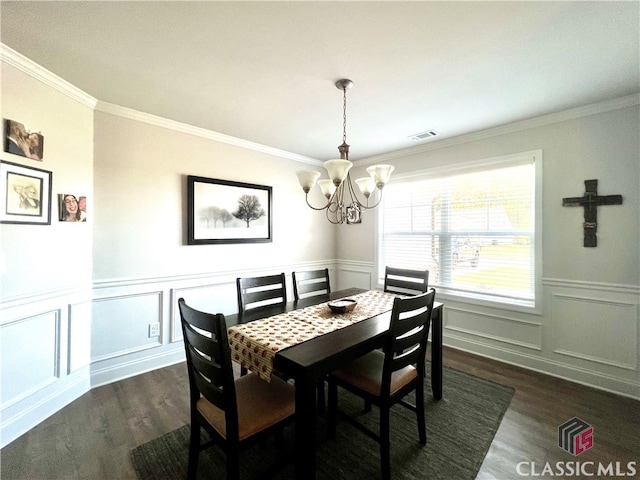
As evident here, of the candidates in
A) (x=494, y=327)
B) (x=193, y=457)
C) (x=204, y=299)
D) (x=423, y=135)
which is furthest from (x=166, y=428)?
(x=423, y=135)

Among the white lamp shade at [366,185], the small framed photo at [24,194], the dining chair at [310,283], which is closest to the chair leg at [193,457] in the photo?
the dining chair at [310,283]

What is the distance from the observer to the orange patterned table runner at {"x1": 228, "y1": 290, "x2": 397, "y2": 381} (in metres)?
1.47

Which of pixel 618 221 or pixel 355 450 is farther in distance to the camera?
pixel 618 221

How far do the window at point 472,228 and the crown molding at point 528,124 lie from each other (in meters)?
0.29

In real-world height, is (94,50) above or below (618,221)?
above

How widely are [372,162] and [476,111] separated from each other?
167 cm

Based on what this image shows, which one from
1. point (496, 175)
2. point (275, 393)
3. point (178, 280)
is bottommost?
point (275, 393)

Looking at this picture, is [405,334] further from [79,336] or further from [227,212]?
[79,336]

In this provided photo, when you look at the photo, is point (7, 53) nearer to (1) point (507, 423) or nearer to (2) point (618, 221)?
(1) point (507, 423)

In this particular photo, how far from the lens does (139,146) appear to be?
2.61 metres

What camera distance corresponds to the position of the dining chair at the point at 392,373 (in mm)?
1523

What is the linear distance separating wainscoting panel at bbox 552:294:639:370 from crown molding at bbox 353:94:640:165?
162 centimetres

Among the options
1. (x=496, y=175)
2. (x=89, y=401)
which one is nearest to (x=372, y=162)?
(x=496, y=175)

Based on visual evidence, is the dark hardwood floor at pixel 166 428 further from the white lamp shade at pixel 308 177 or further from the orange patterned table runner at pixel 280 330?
the white lamp shade at pixel 308 177
